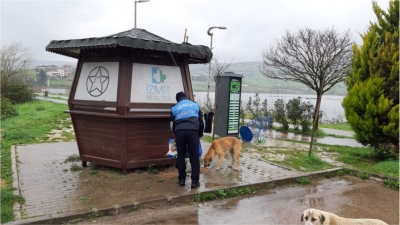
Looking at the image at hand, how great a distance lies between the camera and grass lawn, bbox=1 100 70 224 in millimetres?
5375

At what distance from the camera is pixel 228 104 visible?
44.2 feet

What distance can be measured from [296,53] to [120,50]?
13.1 metres

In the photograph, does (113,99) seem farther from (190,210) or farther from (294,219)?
(294,219)

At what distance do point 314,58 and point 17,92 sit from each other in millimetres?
20286

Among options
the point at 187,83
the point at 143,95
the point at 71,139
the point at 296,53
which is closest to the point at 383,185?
the point at 187,83

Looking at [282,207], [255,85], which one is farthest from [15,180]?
[255,85]

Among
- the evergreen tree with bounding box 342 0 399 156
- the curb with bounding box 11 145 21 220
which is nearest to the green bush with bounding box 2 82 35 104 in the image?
the curb with bounding box 11 145 21 220

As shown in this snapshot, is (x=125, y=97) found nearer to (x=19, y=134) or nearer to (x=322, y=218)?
(x=322, y=218)

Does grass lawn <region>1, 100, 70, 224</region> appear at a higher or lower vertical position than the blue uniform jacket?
lower

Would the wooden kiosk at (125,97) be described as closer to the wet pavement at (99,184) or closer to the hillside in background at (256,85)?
the wet pavement at (99,184)

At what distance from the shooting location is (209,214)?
17.9 ft

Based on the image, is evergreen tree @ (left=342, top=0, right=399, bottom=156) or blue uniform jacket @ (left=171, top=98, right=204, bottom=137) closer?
blue uniform jacket @ (left=171, top=98, right=204, bottom=137)

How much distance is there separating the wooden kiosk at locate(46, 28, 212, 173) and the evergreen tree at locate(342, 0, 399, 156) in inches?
200

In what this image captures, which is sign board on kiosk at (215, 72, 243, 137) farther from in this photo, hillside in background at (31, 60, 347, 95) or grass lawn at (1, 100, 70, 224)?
grass lawn at (1, 100, 70, 224)
